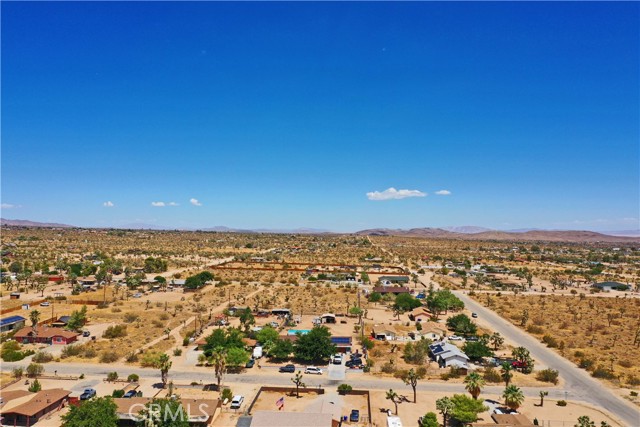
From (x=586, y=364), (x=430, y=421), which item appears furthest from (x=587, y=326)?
(x=430, y=421)

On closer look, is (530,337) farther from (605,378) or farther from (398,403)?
(398,403)

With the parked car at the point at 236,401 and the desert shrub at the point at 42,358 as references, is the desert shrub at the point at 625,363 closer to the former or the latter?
the parked car at the point at 236,401

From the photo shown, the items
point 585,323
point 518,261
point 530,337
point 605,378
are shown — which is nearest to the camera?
point 605,378

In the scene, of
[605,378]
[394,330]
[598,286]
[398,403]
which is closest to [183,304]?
[394,330]

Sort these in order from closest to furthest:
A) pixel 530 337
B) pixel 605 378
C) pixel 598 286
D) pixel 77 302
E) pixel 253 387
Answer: pixel 253 387
pixel 605 378
pixel 530 337
pixel 77 302
pixel 598 286

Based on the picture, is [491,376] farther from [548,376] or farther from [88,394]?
[88,394]

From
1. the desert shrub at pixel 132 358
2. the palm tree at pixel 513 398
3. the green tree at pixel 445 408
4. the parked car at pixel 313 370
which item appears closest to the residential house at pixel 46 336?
the desert shrub at pixel 132 358

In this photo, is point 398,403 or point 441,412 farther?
point 398,403
